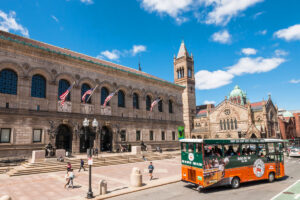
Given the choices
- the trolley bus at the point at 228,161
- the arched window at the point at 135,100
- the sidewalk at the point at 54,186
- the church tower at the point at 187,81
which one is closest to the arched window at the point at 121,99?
the arched window at the point at 135,100

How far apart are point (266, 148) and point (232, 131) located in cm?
5609

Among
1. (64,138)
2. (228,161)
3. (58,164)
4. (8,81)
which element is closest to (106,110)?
(64,138)

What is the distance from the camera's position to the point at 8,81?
76.5 feet

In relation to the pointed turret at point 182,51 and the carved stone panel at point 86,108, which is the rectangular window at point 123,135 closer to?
the carved stone panel at point 86,108

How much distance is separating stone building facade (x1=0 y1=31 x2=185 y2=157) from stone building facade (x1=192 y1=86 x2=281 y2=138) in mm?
36886

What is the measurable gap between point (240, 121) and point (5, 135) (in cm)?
6386

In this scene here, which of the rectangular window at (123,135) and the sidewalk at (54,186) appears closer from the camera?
the sidewalk at (54,186)

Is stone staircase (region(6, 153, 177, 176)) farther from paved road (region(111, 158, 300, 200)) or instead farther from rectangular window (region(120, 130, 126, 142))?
paved road (region(111, 158, 300, 200))

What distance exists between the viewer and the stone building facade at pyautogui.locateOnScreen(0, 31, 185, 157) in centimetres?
2312

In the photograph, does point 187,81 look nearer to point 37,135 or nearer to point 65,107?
point 65,107

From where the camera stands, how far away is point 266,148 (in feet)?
49.3

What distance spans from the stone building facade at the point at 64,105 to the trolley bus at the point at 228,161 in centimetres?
1697

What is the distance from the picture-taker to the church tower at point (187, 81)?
82062 millimetres

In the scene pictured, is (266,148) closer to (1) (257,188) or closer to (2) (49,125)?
(1) (257,188)
